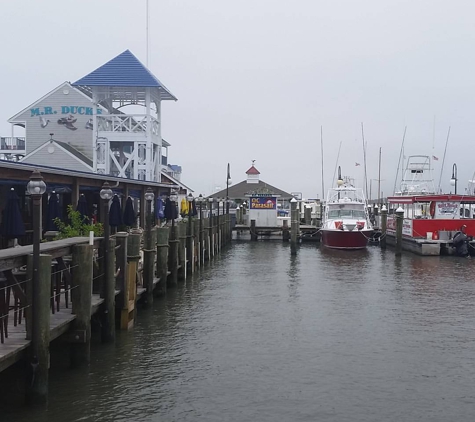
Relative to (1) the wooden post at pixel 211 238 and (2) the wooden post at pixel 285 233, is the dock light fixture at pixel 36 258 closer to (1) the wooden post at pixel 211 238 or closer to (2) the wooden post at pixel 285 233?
(1) the wooden post at pixel 211 238

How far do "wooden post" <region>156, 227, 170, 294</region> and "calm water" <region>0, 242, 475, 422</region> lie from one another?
59cm

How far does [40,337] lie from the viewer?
8.43 meters

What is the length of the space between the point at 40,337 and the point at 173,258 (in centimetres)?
1134

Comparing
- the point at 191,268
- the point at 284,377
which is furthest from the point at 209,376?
the point at 191,268

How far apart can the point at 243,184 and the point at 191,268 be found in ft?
132

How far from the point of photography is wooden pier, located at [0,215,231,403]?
27.7 ft

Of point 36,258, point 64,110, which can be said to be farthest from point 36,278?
point 64,110

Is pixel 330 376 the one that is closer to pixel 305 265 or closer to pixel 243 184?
Result: pixel 305 265

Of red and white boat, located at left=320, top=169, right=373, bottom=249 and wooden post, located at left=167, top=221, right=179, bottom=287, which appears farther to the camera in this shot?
red and white boat, located at left=320, top=169, right=373, bottom=249

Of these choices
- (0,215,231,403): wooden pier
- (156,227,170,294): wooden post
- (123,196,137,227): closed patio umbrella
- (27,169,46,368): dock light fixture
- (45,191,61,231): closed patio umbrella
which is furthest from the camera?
(123,196,137,227): closed patio umbrella

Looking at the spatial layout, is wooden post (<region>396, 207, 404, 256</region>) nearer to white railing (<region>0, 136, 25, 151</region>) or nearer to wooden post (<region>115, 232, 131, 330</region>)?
wooden post (<region>115, 232, 131, 330</region>)

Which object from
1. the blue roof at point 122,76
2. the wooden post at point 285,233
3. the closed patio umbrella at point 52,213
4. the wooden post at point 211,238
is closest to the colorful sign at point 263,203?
the wooden post at point 285,233

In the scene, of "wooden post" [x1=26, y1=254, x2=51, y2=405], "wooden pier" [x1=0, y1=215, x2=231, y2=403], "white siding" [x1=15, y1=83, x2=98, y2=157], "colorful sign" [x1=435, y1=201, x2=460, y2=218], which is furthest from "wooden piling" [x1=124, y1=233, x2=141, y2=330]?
"white siding" [x1=15, y1=83, x2=98, y2=157]

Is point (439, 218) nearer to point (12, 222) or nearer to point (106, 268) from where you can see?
point (106, 268)
